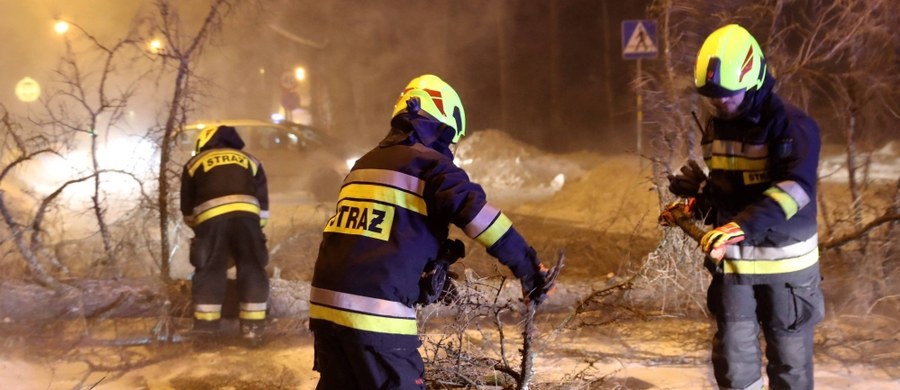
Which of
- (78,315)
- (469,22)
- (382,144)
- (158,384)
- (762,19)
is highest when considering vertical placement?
(469,22)

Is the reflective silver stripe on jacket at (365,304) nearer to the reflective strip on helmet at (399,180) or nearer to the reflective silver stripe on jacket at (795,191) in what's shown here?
the reflective strip on helmet at (399,180)

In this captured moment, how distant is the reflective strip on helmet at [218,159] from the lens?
538cm

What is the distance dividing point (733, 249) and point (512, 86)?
1883 centimetres

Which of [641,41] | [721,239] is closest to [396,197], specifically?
[721,239]

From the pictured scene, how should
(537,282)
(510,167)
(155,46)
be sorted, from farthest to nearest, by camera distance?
(510,167) → (155,46) → (537,282)

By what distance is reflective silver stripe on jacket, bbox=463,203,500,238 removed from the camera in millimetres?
2668

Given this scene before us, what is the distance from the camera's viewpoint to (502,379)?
3.64 meters

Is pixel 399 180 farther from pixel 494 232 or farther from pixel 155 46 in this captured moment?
pixel 155 46

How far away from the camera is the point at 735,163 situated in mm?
3439

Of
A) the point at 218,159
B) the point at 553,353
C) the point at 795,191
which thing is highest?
the point at 218,159

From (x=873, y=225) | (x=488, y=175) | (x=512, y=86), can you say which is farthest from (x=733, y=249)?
(x=512, y=86)

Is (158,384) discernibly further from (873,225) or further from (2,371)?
(873,225)

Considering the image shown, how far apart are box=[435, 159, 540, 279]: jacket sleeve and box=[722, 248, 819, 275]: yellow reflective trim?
1.23m

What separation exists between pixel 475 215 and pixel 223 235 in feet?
10.9
